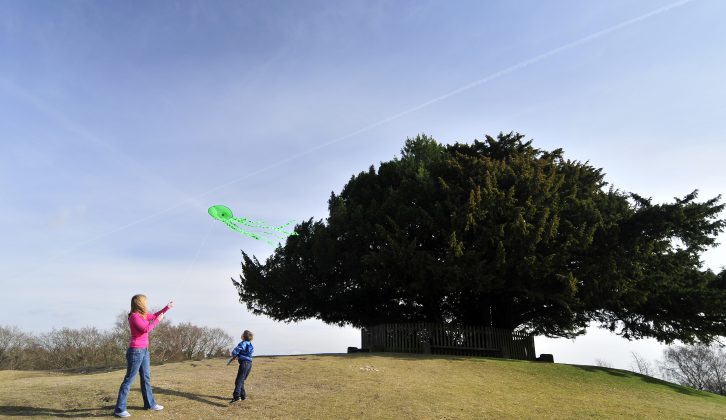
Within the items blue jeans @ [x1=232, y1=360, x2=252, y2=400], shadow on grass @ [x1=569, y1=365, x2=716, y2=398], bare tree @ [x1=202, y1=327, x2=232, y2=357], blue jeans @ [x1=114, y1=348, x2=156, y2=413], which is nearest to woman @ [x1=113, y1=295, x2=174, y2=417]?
blue jeans @ [x1=114, y1=348, x2=156, y2=413]

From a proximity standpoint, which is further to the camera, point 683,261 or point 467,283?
point 683,261

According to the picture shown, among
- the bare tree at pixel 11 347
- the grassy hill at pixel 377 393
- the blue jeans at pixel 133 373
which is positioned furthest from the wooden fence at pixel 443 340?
the bare tree at pixel 11 347

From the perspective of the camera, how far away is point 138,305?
969cm

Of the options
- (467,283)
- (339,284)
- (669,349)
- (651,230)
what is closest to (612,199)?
(651,230)

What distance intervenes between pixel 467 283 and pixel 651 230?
11845 millimetres

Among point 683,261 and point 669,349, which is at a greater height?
point 683,261

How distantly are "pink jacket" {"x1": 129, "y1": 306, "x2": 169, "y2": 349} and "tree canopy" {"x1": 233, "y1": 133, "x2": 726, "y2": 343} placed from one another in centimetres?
1553

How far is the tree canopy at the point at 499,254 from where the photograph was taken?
24219 millimetres

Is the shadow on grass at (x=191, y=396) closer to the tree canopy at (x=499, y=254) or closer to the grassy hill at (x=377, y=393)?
the grassy hill at (x=377, y=393)

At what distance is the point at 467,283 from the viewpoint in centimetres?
2462

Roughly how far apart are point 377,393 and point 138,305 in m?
7.14

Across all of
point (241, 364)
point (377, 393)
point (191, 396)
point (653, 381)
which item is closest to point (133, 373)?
point (241, 364)

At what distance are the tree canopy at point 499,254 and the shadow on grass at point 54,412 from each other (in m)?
15.8

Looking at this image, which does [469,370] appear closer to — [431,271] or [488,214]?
[431,271]
